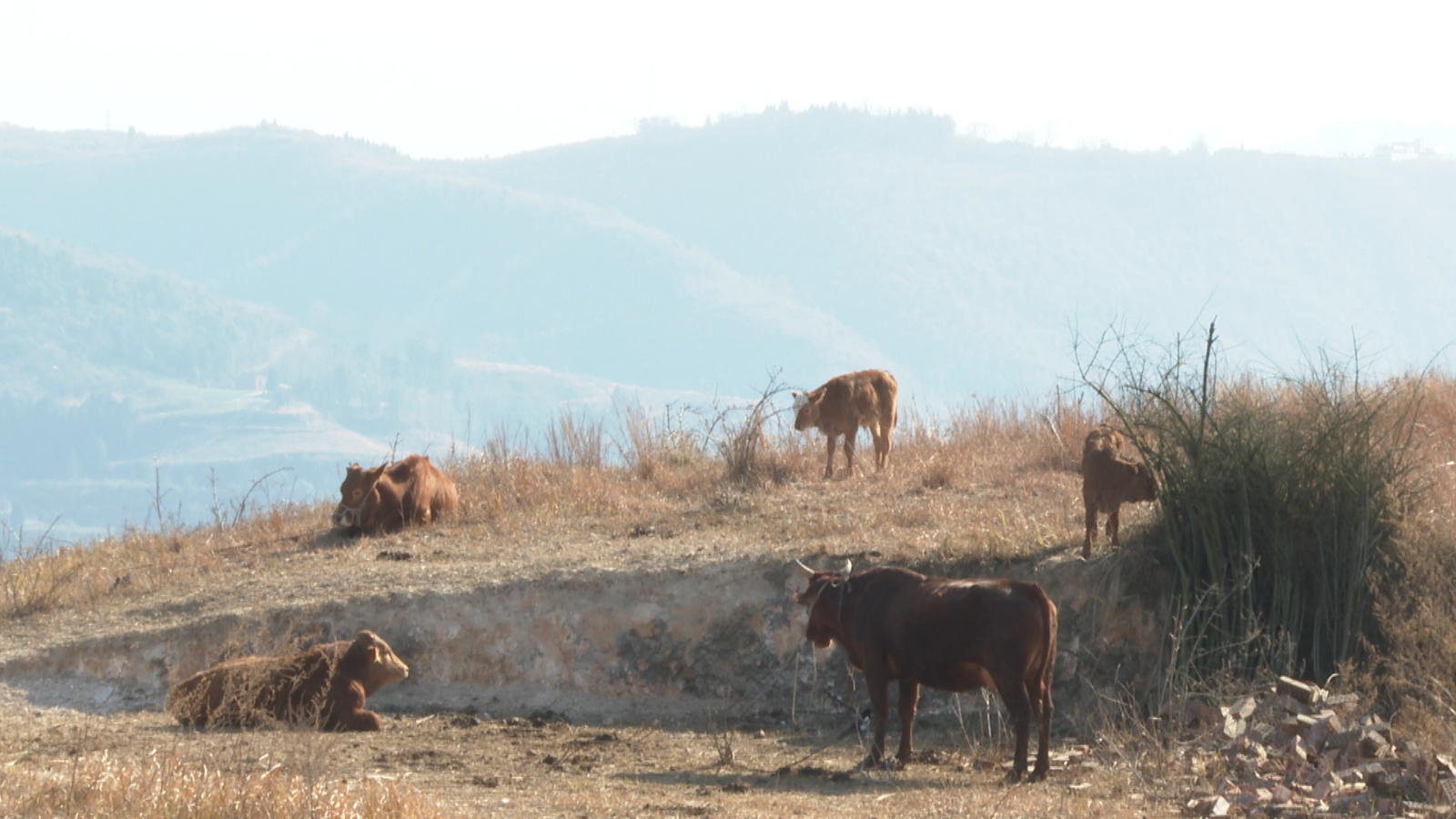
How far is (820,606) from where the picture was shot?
7574 mm

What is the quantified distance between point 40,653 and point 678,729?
193 inches

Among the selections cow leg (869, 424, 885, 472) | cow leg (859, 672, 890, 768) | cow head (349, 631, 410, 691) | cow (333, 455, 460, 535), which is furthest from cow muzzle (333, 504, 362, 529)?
cow leg (859, 672, 890, 768)

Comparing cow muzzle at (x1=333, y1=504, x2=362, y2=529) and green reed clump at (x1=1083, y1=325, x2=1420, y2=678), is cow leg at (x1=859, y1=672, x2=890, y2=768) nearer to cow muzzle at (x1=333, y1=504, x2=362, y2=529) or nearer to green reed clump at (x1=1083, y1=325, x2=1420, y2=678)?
green reed clump at (x1=1083, y1=325, x2=1420, y2=678)

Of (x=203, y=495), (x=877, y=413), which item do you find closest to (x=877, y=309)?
(x=203, y=495)

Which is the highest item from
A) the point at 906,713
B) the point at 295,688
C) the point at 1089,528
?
the point at 1089,528

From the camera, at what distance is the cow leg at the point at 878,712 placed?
716cm

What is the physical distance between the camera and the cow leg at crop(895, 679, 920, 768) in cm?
716

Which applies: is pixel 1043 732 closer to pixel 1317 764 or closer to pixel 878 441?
pixel 1317 764

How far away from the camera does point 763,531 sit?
11086mm

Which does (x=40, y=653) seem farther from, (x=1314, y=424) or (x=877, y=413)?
(x=1314, y=424)

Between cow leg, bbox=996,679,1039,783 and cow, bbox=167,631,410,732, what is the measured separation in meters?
4.00

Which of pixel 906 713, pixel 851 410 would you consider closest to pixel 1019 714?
pixel 906 713

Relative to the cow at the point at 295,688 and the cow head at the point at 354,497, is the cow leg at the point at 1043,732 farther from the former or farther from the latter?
the cow head at the point at 354,497

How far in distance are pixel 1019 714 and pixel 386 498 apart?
761 centimetres
